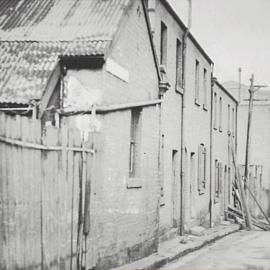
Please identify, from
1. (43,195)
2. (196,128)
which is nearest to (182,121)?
(196,128)

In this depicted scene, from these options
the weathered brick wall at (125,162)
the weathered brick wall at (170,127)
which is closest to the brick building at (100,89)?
the weathered brick wall at (125,162)

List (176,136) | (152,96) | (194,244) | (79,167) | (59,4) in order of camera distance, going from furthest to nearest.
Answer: (176,136) → (194,244) → (152,96) → (59,4) → (79,167)

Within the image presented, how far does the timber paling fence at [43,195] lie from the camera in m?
6.07

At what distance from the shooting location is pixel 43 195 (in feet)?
22.5

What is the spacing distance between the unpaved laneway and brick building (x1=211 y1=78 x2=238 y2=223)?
8278mm

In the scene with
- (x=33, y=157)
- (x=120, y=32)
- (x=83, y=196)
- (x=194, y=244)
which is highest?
(x=120, y=32)

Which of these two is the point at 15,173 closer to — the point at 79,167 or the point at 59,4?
the point at 79,167

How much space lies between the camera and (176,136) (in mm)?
17688

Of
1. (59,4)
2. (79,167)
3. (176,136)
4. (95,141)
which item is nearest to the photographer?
(79,167)

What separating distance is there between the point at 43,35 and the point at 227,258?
23.2 ft

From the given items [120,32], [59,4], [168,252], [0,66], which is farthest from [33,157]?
[168,252]

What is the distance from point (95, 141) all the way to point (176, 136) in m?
9.20

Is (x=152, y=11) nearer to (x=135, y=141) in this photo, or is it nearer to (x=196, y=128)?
(x=135, y=141)

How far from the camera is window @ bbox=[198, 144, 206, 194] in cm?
2183
